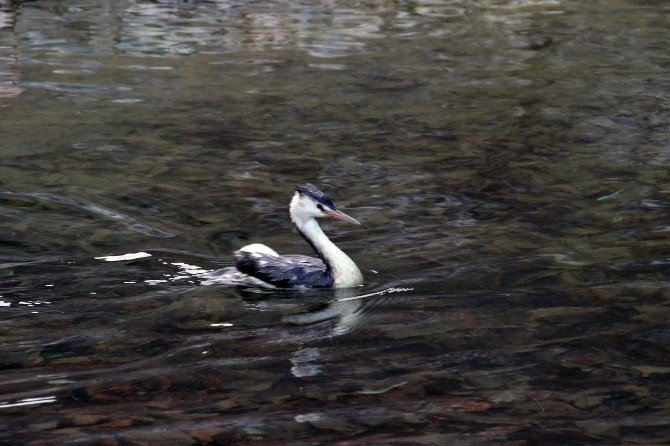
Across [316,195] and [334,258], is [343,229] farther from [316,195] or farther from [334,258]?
[334,258]

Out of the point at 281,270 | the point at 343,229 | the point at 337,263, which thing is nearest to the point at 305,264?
the point at 281,270

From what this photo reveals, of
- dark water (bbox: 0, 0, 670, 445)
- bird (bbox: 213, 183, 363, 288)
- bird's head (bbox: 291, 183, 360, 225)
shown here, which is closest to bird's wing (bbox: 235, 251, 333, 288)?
bird (bbox: 213, 183, 363, 288)

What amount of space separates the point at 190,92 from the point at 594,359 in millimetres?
10742

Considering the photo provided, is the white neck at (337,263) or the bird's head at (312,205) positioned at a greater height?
the bird's head at (312,205)

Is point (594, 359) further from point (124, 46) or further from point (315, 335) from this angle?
point (124, 46)

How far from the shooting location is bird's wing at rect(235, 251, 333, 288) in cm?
934

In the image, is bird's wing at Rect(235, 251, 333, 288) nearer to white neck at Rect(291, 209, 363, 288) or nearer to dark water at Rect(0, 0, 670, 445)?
white neck at Rect(291, 209, 363, 288)

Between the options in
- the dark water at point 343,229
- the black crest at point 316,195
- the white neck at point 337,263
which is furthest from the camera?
the black crest at point 316,195

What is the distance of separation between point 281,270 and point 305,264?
0.78ft

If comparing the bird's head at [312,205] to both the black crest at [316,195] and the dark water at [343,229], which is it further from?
the dark water at [343,229]

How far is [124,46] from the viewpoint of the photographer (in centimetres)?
2022

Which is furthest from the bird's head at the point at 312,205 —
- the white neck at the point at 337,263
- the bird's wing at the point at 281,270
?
the bird's wing at the point at 281,270

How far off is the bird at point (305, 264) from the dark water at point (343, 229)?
19 cm

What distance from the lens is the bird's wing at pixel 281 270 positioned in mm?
9336
